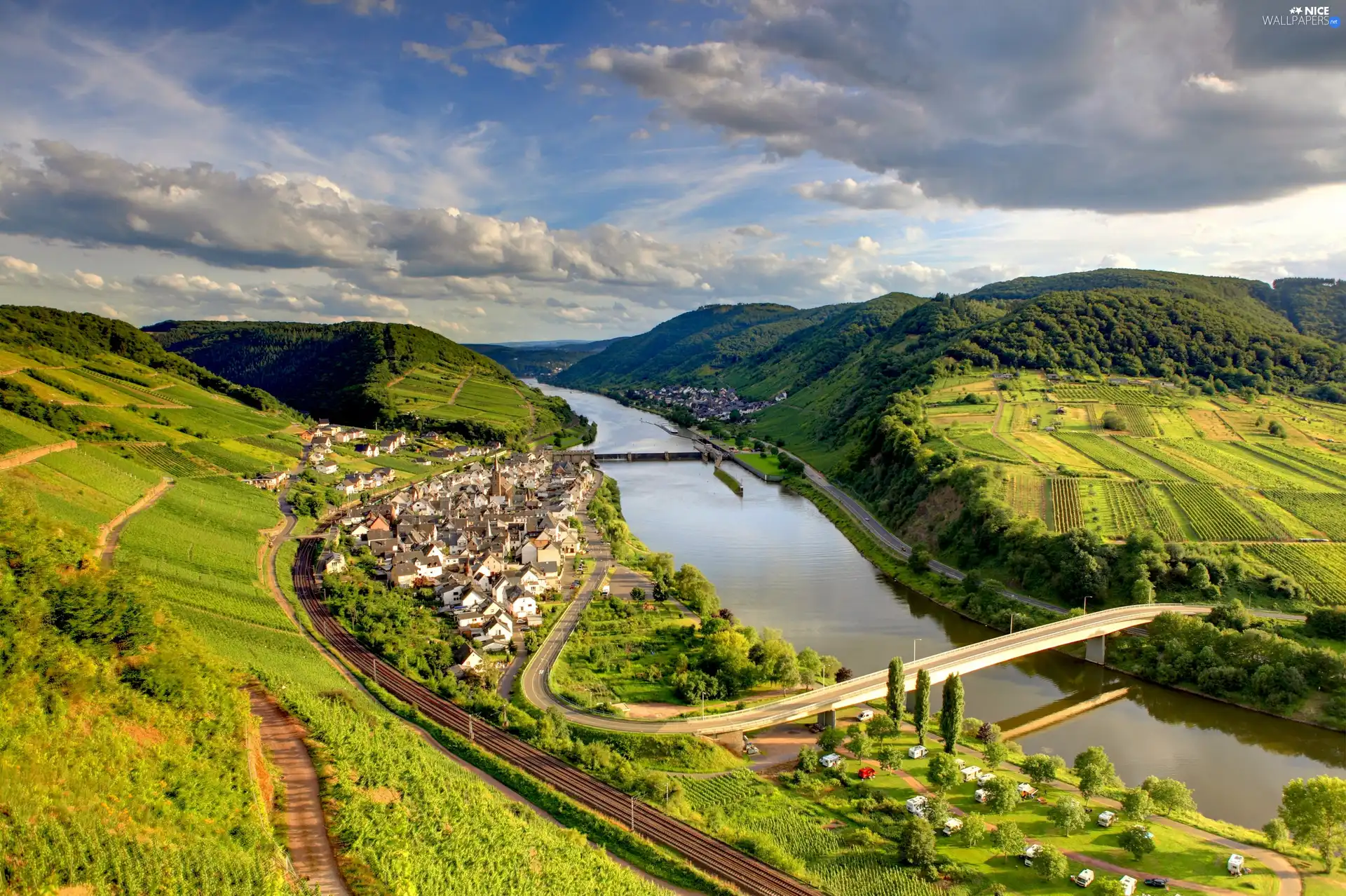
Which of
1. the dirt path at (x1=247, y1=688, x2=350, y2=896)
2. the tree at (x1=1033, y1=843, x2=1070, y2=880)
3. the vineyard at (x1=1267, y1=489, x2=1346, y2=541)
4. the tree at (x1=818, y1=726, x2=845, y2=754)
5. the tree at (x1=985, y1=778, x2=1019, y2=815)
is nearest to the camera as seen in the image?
the dirt path at (x1=247, y1=688, x2=350, y2=896)

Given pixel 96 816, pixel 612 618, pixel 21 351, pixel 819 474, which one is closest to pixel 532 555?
pixel 612 618

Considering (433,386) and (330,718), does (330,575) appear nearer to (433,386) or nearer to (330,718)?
(330,718)

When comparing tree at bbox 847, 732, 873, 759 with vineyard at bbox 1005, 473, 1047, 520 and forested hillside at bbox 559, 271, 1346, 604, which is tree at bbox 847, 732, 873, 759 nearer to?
forested hillside at bbox 559, 271, 1346, 604

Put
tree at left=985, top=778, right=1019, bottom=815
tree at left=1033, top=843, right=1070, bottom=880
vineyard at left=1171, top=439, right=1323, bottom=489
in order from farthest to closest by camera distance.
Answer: vineyard at left=1171, top=439, right=1323, bottom=489, tree at left=985, top=778, right=1019, bottom=815, tree at left=1033, top=843, right=1070, bottom=880

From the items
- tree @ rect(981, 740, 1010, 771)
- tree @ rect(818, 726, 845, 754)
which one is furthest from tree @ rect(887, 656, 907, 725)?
tree @ rect(981, 740, 1010, 771)

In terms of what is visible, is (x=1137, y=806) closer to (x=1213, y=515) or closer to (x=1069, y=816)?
(x=1069, y=816)

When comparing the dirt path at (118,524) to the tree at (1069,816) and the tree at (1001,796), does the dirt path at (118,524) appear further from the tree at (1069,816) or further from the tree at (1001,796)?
the tree at (1069,816)

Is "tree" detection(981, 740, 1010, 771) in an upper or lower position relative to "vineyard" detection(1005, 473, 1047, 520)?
lower
